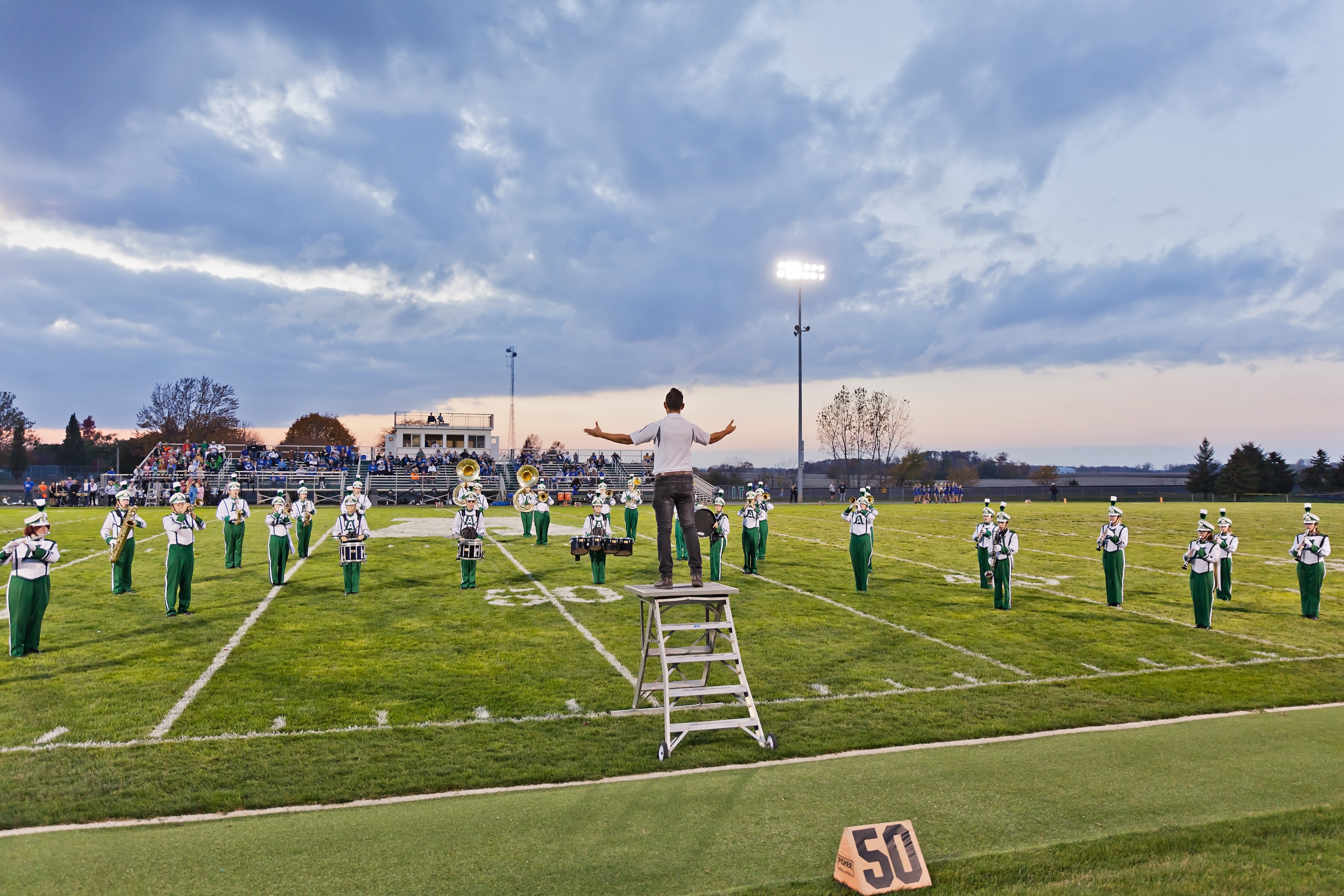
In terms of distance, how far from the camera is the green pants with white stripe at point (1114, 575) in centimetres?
1331

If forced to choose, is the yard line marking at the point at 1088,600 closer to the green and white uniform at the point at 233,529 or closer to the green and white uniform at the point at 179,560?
the green and white uniform at the point at 179,560

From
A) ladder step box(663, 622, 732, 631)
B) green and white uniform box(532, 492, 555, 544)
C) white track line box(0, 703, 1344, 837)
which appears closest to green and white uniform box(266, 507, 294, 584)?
green and white uniform box(532, 492, 555, 544)

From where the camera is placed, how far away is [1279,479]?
67.5m

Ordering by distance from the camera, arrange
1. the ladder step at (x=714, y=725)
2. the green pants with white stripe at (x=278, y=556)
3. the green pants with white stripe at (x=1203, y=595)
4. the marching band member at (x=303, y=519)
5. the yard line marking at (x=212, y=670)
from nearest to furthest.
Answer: the ladder step at (x=714, y=725) < the yard line marking at (x=212, y=670) < the green pants with white stripe at (x=1203, y=595) < the green pants with white stripe at (x=278, y=556) < the marching band member at (x=303, y=519)

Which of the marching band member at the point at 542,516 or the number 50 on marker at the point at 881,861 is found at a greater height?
the marching band member at the point at 542,516

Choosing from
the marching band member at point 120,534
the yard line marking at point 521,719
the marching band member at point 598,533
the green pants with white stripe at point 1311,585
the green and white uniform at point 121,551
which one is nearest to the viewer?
the yard line marking at point 521,719

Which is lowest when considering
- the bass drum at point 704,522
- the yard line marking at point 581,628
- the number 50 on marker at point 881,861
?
A: the yard line marking at point 581,628

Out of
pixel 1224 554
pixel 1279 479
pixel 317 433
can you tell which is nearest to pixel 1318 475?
pixel 1279 479

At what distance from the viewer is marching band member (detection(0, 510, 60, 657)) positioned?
8.76 metres

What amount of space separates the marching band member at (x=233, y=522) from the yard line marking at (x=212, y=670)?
2.00m

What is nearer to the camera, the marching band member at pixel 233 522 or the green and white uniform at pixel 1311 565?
the green and white uniform at pixel 1311 565

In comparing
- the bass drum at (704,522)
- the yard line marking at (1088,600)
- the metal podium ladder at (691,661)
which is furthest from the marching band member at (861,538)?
the bass drum at (704,522)

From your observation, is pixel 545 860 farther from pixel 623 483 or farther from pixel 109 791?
pixel 623 483

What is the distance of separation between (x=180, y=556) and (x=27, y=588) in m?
2.77
